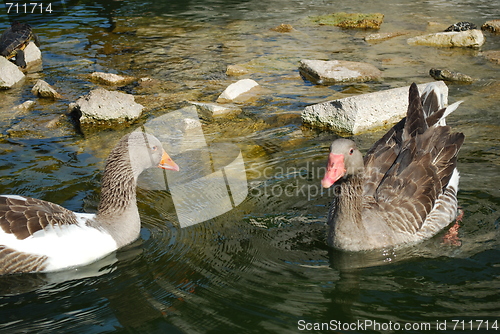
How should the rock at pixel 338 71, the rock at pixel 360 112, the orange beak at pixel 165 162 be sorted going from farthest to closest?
1. the rock at pixel 338 71
2. the rock at pixel 360 112
3. the orange beak at pixel 165 162

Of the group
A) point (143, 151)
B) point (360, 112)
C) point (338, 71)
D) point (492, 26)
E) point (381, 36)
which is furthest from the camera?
point (381, 36)

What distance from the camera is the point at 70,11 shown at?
19875 millimetres

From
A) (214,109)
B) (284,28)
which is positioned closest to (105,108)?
(214,109)

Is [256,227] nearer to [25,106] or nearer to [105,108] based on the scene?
[105,108]

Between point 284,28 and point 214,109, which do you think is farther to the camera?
point 284,28

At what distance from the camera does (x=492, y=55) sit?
1245cm

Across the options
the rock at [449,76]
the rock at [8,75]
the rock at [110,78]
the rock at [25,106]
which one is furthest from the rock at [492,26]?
the rock at [8,75]

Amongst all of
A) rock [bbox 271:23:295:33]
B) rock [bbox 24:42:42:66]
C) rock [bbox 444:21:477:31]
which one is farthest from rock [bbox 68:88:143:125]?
rock [bbox 444:21:477:31]

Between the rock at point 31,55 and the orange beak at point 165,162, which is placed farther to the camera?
the rock at point 31,55

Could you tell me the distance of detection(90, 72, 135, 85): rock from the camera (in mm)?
11880

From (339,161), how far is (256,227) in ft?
4.42

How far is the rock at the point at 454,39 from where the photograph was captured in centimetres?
1330

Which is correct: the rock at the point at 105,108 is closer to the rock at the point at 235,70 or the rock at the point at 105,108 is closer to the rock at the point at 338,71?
the rock at the point at 235,70

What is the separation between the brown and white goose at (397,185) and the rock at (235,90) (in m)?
4.59
